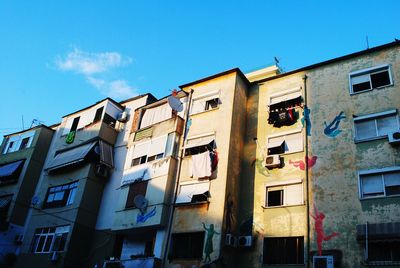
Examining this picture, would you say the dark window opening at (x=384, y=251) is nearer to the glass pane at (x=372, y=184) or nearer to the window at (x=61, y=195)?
the glass pane at (x=372, y=184)

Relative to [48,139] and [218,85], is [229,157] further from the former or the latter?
[48,139]

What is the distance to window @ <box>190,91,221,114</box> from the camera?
25125 millimetres

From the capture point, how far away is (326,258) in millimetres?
16984

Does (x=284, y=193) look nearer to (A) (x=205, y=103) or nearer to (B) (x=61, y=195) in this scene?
(A) (x=205, y=103)

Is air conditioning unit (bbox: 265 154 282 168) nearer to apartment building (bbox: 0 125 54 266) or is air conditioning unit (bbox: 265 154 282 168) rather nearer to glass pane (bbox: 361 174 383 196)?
glass pane (bbox: 361 174 383 196)

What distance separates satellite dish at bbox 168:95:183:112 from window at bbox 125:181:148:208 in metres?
5.07

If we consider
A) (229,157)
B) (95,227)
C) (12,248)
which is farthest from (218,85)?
(12,248)

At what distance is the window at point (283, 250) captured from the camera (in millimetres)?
18500

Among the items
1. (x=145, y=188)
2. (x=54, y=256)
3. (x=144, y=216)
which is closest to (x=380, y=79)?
(x=145, y=188)

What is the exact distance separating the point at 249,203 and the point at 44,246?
14476mm

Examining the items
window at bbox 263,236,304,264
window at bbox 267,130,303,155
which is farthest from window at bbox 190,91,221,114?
window at bbox 263,236,304,264

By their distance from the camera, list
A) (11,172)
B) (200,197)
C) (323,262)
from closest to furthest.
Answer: (323,262) < (200,197) < (11,172)

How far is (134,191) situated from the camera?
24.4m

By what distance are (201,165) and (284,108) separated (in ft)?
18.8
